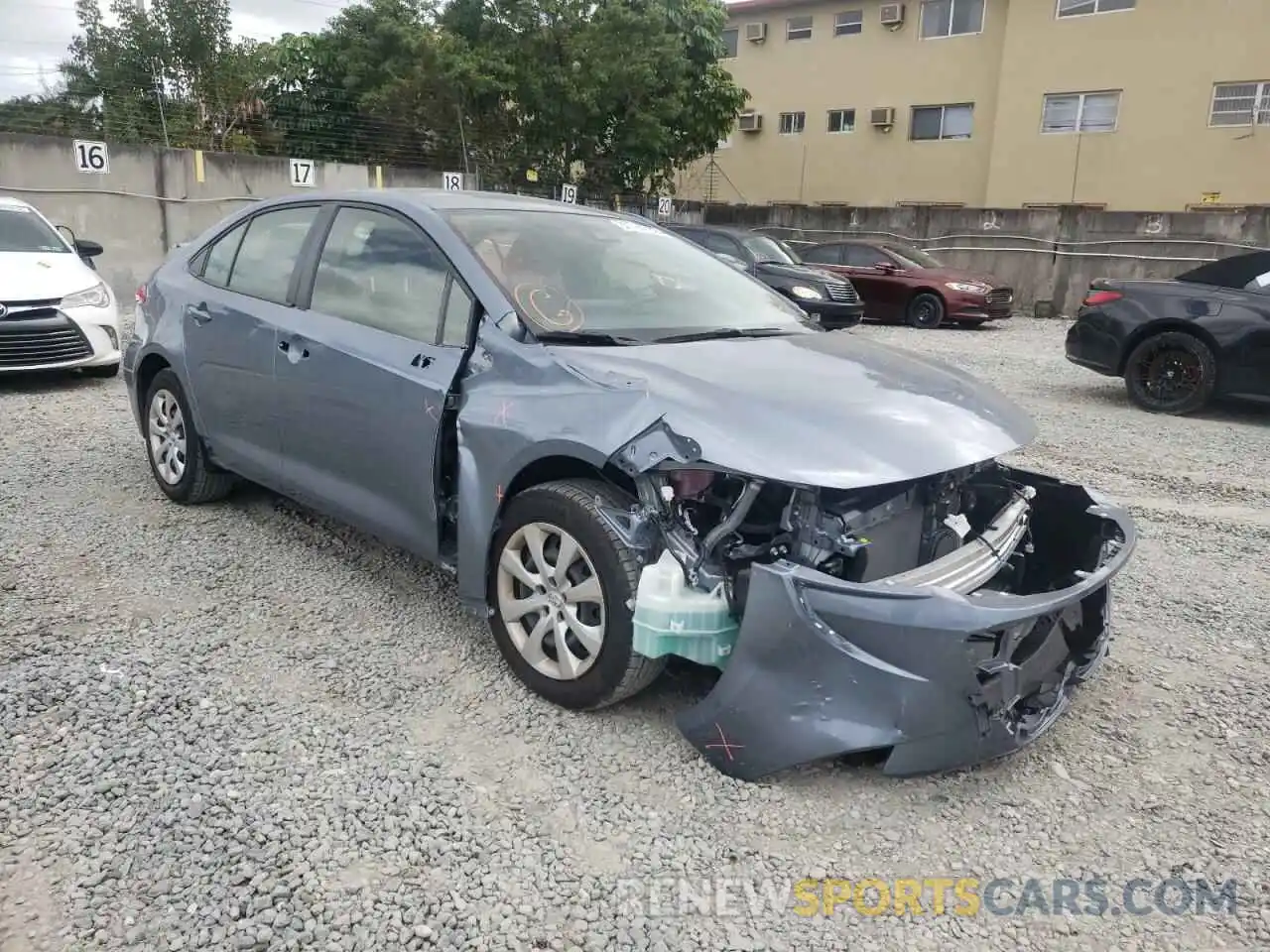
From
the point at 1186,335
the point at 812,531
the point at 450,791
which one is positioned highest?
the point at 1186,335

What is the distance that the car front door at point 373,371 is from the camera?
3490mm

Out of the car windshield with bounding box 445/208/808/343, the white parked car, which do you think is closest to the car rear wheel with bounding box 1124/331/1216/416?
the car windshield with bounding box 445/208/808/343

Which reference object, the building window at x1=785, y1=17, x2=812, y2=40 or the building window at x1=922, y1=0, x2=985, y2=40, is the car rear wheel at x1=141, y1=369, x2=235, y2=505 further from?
the building window at x1=785, y1=17, x2=812, y2=40

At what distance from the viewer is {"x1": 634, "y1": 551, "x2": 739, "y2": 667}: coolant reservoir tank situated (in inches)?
108

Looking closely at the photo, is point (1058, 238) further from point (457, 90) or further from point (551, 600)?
point (551, 600)

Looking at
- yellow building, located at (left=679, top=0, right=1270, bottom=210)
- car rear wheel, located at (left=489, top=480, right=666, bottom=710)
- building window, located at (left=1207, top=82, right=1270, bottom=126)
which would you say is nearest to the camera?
car rear wheel, located at (left=489, top=480, right=666, bottom=710)

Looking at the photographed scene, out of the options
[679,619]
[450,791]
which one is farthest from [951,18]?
[450,791]

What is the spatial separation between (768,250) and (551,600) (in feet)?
42.8

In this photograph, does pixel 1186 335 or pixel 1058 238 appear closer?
pixel 1186 335

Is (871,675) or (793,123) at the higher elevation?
Answer: (793,123)

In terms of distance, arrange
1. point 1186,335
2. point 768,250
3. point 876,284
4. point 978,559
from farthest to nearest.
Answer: point 876,284 < point 768,250 < point 1186,335 < point 978,559

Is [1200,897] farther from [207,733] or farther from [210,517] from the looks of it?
[210,517]

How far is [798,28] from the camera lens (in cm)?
2723

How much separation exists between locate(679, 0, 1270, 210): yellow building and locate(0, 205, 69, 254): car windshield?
69.0ft
